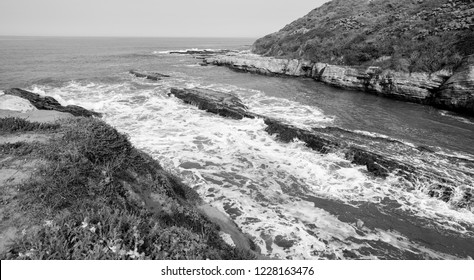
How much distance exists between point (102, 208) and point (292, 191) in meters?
8.76

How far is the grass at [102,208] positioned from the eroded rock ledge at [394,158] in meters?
10.3

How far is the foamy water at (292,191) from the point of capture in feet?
28.8

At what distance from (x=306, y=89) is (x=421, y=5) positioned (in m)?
33.1

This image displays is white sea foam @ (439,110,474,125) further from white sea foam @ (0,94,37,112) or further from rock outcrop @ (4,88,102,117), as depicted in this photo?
white sea foam @ (0,94,37,112)

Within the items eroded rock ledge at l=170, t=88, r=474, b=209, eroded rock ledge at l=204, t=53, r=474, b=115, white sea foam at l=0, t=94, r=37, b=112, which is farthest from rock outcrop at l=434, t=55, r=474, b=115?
white sea foam at l=0, t=94, r=37, b=112

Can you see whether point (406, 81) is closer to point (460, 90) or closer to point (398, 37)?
point (460, 90)

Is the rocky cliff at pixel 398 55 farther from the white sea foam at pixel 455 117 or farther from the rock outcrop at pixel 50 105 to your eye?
the rock outcrop at pixel 50 105

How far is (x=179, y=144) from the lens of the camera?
52.9 feet

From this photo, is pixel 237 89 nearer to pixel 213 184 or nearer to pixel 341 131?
pixel 341 131

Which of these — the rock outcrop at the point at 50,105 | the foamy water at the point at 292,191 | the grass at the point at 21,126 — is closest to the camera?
the grass at the point at 21,126

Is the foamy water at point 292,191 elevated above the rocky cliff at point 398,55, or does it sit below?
below

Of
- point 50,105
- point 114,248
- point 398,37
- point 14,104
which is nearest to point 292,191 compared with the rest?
point 114,248

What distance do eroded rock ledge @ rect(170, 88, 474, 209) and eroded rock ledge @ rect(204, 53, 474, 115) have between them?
1252 centimetres

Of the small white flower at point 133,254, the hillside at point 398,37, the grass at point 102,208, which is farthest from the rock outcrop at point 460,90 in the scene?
the small white flower at point 133,254
